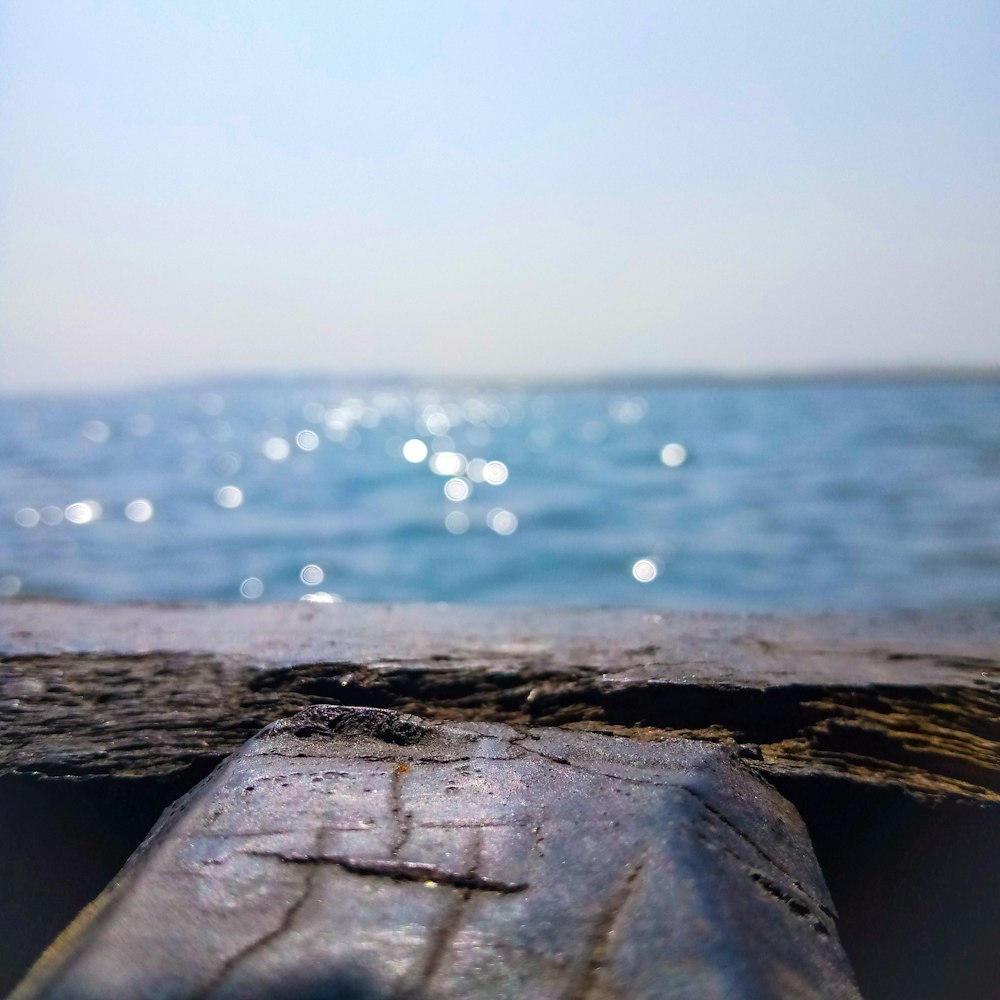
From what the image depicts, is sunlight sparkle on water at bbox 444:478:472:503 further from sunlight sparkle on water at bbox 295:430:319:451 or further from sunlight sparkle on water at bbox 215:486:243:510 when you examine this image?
sunlight sparkle on water at bbox 295:430:319:451

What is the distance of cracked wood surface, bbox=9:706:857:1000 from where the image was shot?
3.62 feet

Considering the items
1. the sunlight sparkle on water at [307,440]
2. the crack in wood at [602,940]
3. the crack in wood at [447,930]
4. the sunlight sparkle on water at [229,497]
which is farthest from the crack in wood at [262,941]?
the sunlight sparkle on water at [307,440]

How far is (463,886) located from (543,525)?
11.2m

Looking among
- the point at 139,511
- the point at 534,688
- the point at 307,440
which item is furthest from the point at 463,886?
the point at 307,440

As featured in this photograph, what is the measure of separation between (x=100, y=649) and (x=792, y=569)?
687 centimetres

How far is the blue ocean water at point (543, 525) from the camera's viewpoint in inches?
327

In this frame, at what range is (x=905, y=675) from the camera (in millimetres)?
2338

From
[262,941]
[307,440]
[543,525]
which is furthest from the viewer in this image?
[307,440]

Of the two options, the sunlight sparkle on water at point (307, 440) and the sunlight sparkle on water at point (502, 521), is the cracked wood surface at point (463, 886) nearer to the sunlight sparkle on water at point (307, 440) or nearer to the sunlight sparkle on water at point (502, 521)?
the sunlight sparkle on water at point (502, 521)

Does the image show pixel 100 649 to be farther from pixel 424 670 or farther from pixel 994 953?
pixel 994 953

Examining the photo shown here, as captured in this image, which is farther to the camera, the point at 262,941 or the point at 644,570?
the point at 644,570

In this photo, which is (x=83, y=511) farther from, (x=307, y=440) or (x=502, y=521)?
(x=307, y=440)

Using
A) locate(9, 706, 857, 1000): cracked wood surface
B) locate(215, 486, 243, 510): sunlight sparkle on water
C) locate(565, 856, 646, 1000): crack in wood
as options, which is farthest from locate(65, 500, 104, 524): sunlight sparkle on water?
locate(565, 856, 646, 1000): crack in wood

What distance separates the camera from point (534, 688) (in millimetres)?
2232
